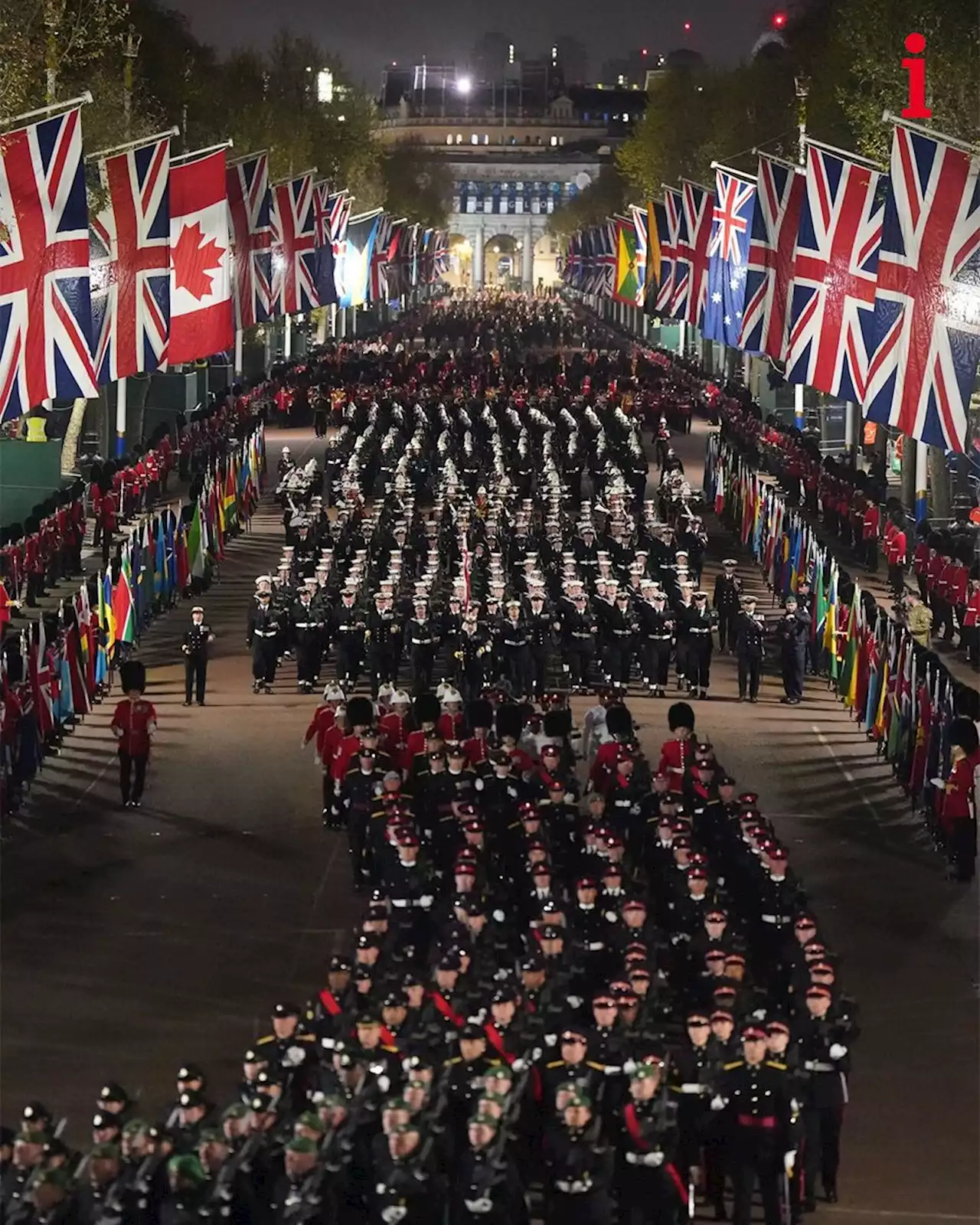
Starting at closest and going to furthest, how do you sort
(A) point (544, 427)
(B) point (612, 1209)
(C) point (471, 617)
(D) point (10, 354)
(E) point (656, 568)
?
(B) point (612, 1209), (D) point (10, 354), (C) point (471, 617), (E) point (656, 568), (A) point (544, 427)

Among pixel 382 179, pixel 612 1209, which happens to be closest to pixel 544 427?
pixel 612 1209

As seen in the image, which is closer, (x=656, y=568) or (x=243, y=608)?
(x=656, y=568)

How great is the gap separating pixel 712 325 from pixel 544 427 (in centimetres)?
440

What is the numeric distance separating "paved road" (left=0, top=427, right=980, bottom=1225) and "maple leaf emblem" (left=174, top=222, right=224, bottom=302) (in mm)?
10298

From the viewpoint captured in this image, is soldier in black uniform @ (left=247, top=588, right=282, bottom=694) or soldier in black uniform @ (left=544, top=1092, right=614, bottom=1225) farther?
soldier in black uniform @ (left=247, top=588, right=282, bottom=694)

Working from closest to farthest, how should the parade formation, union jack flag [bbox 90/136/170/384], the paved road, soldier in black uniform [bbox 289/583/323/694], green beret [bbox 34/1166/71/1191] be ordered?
green beret [bbox 34/1166/71/1191]
the parade formation
the paved road
soldier in black uniform [bbox 289/583/323/694]
union jack flag [bbox 90/136/170/384]

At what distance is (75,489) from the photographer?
37312 mm

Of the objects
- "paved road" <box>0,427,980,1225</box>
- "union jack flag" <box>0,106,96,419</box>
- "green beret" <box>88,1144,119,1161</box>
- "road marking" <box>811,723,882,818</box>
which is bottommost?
"paved road" <box>0,427,980,1225</box>

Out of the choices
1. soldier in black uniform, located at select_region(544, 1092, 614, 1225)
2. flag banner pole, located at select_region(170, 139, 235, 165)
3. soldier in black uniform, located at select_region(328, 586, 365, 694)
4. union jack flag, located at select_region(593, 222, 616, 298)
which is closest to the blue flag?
flag banner pole, located at select_region(170, 139, 235, 165)

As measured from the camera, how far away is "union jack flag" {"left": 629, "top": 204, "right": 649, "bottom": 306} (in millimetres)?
71938

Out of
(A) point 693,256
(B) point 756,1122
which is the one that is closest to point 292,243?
(A) point 693,256

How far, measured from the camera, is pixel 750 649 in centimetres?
2778

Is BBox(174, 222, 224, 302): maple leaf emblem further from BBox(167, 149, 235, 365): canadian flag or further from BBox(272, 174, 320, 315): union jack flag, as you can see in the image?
BBox(272, 174, 320, 315): union jack flag

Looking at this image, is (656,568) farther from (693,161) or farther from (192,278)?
(693,161)
